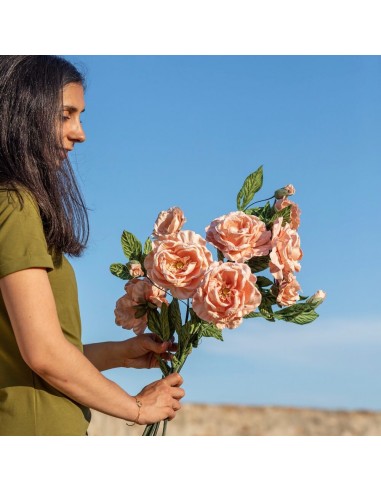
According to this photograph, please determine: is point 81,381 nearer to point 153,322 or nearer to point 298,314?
point 153,322

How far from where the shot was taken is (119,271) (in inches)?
94.2

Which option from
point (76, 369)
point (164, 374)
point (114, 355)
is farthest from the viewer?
point (114, 355)

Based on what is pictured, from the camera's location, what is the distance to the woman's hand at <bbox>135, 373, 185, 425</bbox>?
2.14 m

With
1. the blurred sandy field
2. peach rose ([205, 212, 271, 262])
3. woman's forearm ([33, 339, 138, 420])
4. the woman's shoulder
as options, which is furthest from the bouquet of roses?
the blurred sandy field

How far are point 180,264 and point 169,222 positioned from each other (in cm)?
18

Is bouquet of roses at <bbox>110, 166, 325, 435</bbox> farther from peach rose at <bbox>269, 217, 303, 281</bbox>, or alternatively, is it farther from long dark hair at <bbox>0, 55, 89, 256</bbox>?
long dark hair at <bbox>0, 55, 89, 256</bbox>

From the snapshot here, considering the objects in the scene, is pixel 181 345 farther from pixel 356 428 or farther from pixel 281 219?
pixel 356 428

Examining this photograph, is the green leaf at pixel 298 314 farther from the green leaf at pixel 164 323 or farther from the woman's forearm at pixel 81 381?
the woman's forearm at pixel 81 381

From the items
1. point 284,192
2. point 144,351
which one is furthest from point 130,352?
point 284,192

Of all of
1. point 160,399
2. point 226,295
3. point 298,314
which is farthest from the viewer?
point 298,314

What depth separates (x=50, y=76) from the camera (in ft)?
7.48

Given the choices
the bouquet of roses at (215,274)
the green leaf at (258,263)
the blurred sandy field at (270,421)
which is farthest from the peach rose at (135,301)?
the blurred sandy field at (270,421)
